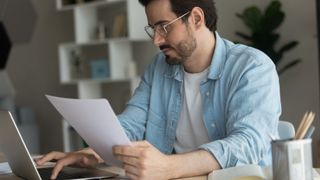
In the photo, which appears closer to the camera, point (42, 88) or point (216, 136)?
point (216, 136)

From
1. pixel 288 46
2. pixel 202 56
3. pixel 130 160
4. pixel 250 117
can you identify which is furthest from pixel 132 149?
pixel 288 46

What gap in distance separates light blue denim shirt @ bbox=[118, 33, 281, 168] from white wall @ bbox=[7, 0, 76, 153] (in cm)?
416

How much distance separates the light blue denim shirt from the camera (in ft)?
5.20

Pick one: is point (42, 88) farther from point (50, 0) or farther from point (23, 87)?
point (50, 0)

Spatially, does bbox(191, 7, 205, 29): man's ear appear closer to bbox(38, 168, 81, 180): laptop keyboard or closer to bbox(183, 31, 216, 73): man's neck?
bbox(183, 31, 216, 73): man's neck

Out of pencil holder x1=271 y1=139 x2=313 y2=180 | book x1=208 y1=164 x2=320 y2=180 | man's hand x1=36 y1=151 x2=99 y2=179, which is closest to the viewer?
pencil holder x1=271 y1=139 x2=313 y2=180

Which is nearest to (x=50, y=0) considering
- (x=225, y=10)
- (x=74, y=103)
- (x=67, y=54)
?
(x=67, y=54)

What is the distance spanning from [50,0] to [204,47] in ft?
15.6

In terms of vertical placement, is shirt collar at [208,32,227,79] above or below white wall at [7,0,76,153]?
above

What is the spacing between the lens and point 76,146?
6082mm

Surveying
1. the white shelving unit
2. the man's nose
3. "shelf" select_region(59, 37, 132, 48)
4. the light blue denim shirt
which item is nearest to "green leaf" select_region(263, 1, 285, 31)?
the white shelving unit

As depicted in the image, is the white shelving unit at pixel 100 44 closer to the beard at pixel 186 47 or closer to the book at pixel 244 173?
the beard at pixel 186 47

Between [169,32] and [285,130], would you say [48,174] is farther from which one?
[285,130]

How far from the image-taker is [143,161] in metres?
1.39
